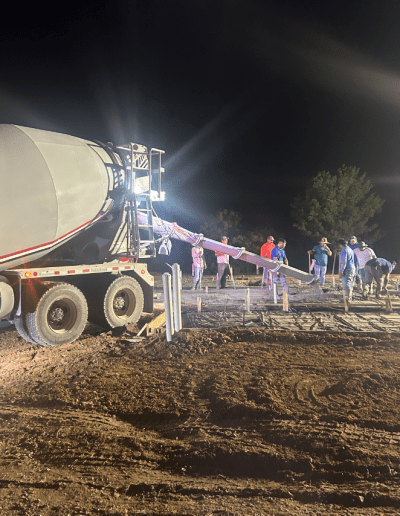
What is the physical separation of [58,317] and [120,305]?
6.30ft

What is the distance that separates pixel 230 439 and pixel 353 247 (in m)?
10.4

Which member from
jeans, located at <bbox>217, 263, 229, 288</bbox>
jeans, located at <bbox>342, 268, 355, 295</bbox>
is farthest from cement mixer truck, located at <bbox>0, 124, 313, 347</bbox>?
jeans, located at <bbox>342, 268, 355, 295</bbox>

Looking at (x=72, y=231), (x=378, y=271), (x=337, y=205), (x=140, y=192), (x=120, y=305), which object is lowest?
(x=120, y=305)

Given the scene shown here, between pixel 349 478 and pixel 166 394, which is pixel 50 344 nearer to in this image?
pixel 166 394

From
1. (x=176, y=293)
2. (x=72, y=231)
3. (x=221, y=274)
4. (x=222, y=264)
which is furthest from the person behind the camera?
(x=221, y=274)

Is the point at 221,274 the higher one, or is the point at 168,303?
the point at 221,274

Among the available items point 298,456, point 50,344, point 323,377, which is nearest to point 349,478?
point 298,456

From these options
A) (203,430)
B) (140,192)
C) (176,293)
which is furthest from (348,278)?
(203,430)

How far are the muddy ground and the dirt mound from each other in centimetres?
2

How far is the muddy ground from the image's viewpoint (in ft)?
10.9

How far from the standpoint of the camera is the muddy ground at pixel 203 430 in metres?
3.32

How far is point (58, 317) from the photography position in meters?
8.43

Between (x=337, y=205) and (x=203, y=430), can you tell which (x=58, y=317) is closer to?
(x=203, y=430)

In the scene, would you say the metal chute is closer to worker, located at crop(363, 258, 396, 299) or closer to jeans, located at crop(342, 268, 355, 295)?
jeans, located at crop(342, 268, 355, 295)
